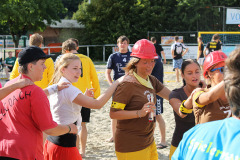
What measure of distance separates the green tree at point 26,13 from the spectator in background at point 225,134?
2455 centimetres

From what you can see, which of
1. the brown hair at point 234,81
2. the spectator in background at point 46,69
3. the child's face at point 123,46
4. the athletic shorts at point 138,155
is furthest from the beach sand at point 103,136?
the brown hair at point 234,81

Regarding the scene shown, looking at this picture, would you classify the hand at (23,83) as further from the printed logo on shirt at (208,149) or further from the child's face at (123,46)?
the child's face at (123,46)

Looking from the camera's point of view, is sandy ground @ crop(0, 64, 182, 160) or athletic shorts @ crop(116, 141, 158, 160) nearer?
athletic shorts @ crop(116, 141, 158, 160)

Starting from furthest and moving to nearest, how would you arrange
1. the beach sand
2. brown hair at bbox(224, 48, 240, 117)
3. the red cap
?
the beach sand
the red cap
brown hair at bbox(224, 48, 240, 117)

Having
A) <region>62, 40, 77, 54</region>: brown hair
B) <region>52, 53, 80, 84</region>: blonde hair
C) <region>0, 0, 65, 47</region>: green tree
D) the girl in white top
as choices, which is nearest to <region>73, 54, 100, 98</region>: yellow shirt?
<region>62, 40, 77, 54</region>: brown hair

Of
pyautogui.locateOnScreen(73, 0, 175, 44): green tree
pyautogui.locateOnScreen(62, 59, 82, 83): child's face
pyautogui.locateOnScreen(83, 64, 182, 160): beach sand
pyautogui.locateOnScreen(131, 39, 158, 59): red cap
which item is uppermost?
pyautogui.locateOnScreen(73, 0, 175, 44): green tree

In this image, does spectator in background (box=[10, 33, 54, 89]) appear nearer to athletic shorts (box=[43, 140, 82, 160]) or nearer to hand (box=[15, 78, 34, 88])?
athletic shorts (box=[43, 140, 82, 160])

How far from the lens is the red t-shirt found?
2590 mm

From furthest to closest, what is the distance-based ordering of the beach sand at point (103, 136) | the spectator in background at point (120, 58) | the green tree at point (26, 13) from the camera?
the green tree at point (26, 13) → the spectator in background at point (120, 58) → the beach sand at point (103, 136)

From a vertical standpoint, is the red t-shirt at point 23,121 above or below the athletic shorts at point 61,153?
above

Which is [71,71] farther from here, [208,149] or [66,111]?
[208,149]

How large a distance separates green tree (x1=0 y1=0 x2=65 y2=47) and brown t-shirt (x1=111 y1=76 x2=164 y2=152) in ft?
74.8

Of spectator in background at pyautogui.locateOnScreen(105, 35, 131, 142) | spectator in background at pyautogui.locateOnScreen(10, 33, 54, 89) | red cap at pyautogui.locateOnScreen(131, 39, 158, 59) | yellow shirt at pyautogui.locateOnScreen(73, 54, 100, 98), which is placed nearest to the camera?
red cap at pyautogui.locateOnScreen(131, 39, 158, 59)

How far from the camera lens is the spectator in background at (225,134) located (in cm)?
135
